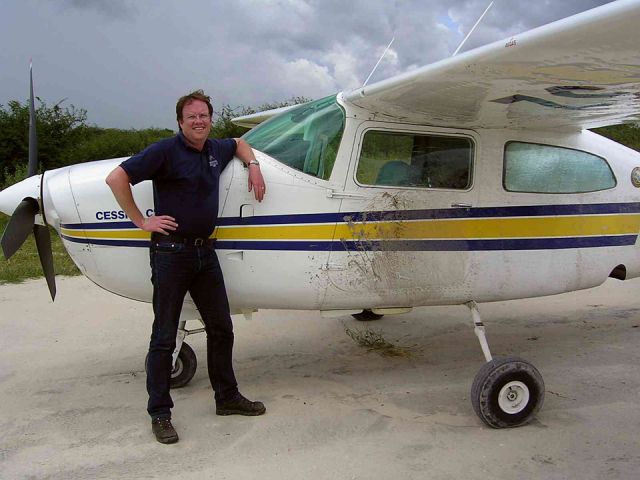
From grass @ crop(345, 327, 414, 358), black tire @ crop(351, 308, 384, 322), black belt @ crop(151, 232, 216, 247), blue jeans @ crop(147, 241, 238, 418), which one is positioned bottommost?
grass @ crop(345, 327, 414, 358)

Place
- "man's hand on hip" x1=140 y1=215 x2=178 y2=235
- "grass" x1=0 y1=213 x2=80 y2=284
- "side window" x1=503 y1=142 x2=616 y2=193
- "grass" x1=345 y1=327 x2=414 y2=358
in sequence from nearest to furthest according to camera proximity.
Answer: "man's hand on hip" x1=140 y1=215 x2=178 y2=235 < "side window" x1=503 y1=142 x2=616 y2=193 < "grass" x1=345 y1=327 x2=414 y2=358 < "grass" x1=0 y1=213 x2=80 y2=284

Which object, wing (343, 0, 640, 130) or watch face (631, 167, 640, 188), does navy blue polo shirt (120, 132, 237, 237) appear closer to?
wing (343, 0, 640, 130)

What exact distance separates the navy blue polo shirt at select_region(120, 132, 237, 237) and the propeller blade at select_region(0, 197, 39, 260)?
93cm

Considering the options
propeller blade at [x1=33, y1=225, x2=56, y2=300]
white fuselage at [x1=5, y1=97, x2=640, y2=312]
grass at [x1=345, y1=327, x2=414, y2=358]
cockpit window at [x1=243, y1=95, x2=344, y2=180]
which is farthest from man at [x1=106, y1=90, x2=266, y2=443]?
grass at [x1=345, y1=327, x2=414, y2=358]

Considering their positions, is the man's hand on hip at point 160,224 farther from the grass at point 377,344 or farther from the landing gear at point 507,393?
the grass at point 377,344

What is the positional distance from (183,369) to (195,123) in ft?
6.25

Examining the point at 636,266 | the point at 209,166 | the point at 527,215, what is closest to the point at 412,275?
the point at 527,215

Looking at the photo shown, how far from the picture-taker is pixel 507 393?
12.2ft

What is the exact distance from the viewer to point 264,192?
3711 mm

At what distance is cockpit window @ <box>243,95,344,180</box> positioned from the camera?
388 cm

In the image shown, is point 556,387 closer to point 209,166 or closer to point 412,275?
point 412,275

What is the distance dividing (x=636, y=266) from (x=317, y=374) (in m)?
2.77

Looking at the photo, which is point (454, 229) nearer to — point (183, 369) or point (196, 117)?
point (196, 117)

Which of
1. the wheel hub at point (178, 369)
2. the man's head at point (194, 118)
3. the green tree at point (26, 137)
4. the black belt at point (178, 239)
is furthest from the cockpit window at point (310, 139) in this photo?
→ the green tree at point (26, 137)
